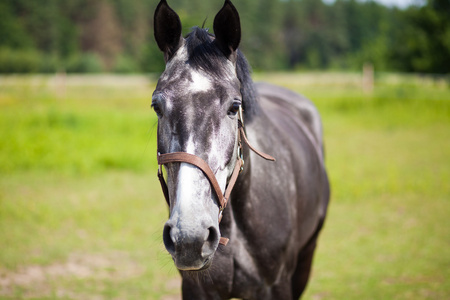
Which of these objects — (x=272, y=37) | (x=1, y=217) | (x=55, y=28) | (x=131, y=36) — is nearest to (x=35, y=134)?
(x=1, y=217)

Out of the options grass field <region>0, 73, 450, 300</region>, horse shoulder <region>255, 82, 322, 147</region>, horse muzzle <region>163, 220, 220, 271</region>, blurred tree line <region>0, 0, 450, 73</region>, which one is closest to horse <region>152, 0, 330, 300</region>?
horse muzzle <region>163, 220, 220, 271</region>

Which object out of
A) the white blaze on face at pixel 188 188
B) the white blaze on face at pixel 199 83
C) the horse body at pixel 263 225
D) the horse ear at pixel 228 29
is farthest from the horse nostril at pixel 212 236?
the horse ear at pixel 228 29

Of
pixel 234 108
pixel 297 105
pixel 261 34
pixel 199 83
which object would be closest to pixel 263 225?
pixel 234 108

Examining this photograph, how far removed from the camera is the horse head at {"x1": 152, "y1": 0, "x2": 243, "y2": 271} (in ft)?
4.80

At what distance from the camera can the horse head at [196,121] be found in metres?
1.46

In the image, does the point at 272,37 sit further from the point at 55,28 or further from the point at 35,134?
the point at 35,134

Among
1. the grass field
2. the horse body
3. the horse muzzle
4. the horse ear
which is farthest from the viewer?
the grass field

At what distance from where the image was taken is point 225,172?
66.4 inches

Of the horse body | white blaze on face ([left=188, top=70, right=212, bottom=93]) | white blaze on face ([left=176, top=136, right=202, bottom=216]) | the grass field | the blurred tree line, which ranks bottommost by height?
the grass field

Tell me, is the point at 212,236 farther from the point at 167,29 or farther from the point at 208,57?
the point at 167,29

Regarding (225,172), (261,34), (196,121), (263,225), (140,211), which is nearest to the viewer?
(196,121)

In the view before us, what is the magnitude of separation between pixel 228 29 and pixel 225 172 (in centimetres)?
65

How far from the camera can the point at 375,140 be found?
37.2ft

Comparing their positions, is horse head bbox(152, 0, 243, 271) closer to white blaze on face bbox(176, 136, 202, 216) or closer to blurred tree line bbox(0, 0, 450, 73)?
white blaze on face bbox(176, 136, 202, 216)
